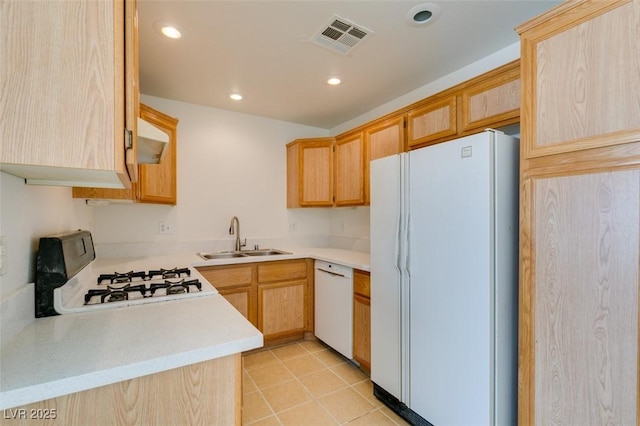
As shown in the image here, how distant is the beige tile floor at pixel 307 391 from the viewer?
189 centimetres

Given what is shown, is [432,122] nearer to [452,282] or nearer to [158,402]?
[452,282]

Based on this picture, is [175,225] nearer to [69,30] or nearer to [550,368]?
[69,30]

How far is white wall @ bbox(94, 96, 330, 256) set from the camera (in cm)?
279

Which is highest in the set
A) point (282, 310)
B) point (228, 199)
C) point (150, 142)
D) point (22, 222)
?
point (150, 142)

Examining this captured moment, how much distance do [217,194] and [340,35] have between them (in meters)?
2.06

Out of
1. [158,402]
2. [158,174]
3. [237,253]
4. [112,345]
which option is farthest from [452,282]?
[158,174]

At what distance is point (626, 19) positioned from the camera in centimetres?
106

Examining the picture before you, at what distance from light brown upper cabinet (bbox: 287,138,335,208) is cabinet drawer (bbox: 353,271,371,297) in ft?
3.51

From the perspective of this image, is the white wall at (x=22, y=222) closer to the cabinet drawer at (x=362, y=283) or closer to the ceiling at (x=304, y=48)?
the ceiling at (x=304, y=48)

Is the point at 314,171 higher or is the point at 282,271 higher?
the point at 314,171

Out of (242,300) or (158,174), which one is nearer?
(158,174)

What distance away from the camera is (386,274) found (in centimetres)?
205

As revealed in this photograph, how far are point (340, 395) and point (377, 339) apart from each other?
0.50m

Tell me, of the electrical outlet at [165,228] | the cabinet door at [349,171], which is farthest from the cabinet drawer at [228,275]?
the cabinet door at [349,171]
